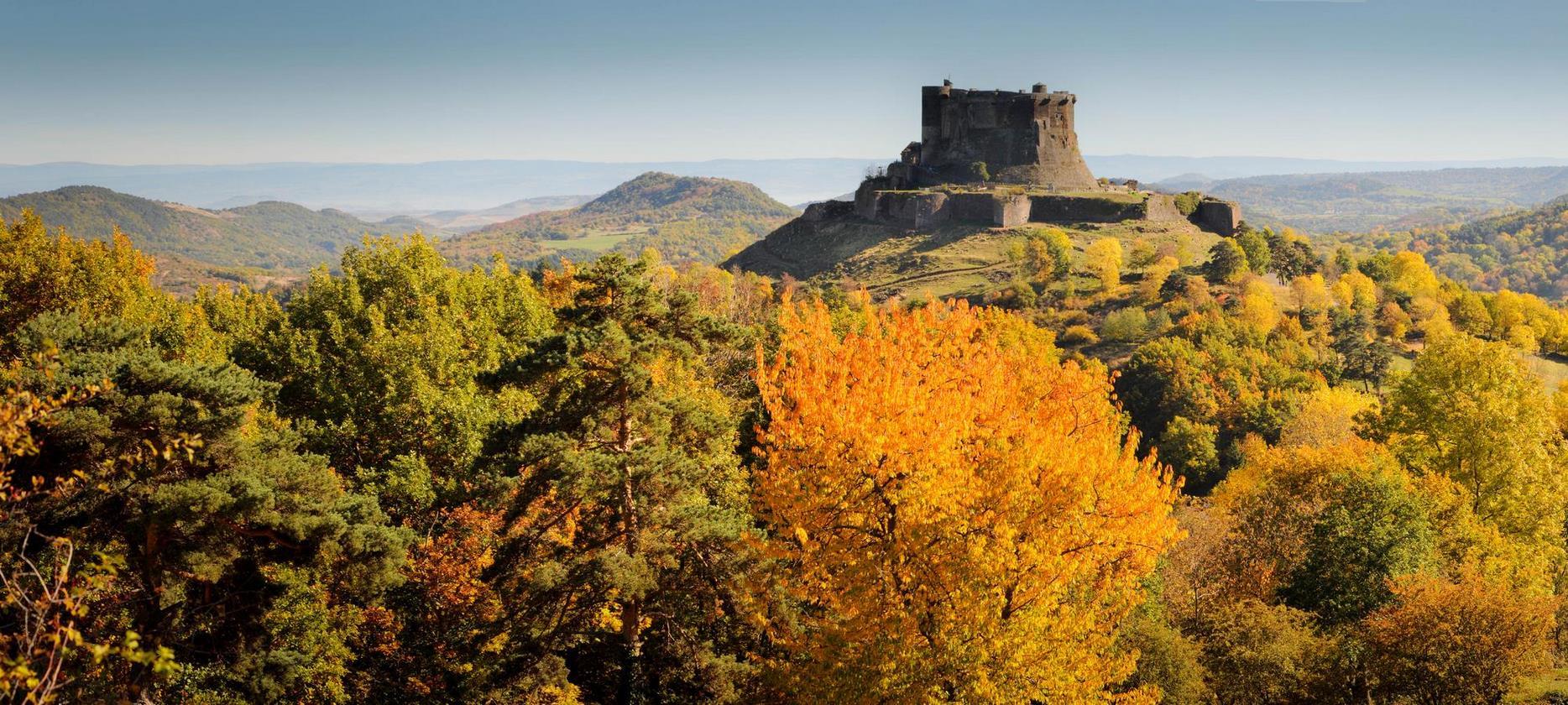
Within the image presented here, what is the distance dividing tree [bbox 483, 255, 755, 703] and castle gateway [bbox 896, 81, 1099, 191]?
105 meters

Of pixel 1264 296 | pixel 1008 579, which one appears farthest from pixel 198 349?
pixel 1264 296

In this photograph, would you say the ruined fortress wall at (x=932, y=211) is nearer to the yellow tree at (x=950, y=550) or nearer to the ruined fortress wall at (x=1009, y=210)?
the ruined fortress wall at (x=1009, y=210)

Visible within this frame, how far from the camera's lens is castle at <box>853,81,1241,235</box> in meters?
108

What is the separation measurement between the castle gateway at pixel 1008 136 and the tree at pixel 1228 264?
36.7 m

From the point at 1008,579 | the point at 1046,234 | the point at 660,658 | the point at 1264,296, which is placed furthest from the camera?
the point at 1046,234

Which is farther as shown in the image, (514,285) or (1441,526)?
(514,285)

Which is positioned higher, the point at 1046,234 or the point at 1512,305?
the point at 1046,234

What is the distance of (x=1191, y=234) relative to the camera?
3962 inches

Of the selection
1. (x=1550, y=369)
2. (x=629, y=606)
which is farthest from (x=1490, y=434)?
(x=1550, y=369)

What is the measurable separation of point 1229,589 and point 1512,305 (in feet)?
239

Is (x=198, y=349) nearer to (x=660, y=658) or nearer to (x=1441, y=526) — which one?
(x=660, y=658)

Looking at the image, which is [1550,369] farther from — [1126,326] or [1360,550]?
[1360,550]

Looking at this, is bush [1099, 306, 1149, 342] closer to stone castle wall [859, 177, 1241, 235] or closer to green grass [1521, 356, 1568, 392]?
green grass [1521, 356, 1568, 392]

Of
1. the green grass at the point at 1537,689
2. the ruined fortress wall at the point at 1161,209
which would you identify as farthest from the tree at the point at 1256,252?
the green grass at the point at 1537,689
